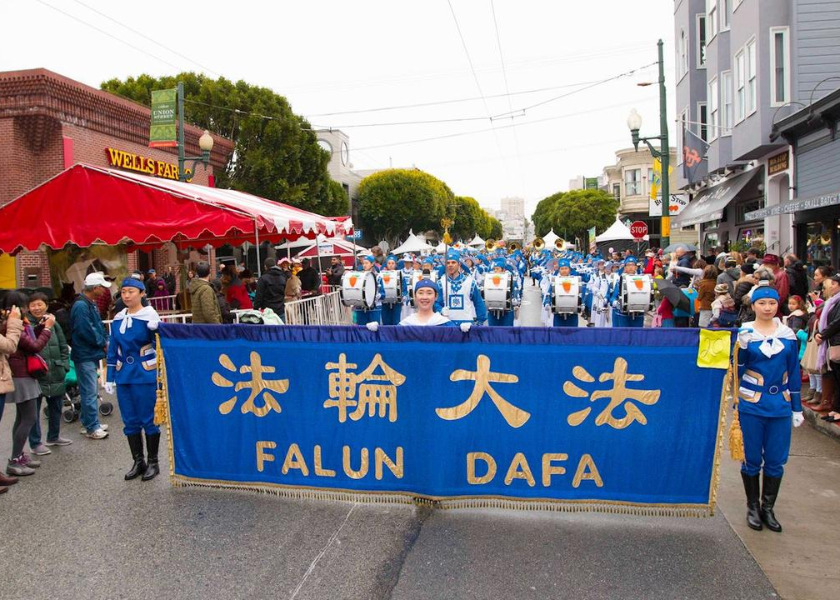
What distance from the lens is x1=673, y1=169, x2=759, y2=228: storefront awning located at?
1897 cm

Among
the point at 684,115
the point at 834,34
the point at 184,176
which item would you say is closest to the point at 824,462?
the point at 834,34

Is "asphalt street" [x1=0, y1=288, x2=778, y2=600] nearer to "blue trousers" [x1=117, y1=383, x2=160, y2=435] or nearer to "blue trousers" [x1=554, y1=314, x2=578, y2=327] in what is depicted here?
"blue trousers" [x1=117, y1=383, x2=160, y2=435]

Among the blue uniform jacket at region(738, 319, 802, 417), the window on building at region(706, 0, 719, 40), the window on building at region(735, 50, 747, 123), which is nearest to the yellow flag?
the blue uniform jacket at region(738, 319, 802, 417)

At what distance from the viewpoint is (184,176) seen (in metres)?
16.3

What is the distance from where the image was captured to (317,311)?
45.3ft

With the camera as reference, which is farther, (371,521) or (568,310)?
(568,310)

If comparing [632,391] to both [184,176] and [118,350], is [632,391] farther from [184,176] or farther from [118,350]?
[184,176]

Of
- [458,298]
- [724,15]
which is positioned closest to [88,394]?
[458,298]

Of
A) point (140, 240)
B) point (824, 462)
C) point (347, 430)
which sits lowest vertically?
point (824, 462)

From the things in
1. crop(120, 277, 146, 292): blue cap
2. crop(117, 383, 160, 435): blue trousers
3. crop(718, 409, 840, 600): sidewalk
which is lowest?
crop(718, 409, 840, 600): sidewalk

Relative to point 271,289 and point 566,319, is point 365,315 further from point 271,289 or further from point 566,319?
point 566,319

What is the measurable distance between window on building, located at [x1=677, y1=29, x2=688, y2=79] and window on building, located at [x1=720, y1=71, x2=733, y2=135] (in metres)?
5.40

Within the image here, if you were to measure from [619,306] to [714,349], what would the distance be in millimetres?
6734

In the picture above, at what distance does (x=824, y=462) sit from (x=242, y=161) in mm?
30112
